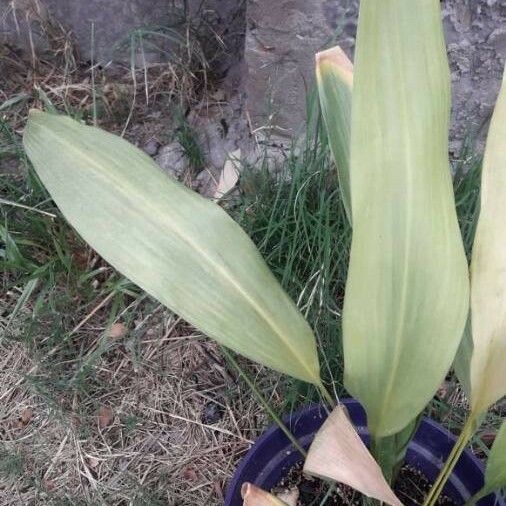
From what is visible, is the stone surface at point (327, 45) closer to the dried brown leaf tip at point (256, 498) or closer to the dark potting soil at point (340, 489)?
the dark potting soil at point (340, 489)

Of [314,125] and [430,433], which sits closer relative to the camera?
[430,433]

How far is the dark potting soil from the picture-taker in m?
0.79

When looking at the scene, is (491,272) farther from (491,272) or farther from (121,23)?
(121,23)

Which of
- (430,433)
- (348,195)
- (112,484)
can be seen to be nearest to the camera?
(348,195)

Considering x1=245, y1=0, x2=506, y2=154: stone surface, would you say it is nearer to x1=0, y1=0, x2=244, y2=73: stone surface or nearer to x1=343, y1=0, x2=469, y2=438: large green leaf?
x1=0, y1=0, x2=244, y2=73: stone surface

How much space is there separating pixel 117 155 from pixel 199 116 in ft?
2.24

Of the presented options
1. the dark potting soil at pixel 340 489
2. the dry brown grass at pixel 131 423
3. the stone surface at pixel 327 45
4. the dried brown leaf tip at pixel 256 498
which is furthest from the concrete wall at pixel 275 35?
the dried brown leaf tip at pixel 256 498

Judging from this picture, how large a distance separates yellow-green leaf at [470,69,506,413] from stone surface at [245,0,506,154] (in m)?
0.47

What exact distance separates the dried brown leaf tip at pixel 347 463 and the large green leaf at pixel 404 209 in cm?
9

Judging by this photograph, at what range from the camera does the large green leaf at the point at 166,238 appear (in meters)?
0.58

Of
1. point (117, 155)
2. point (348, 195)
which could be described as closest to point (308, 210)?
point (348, 195)

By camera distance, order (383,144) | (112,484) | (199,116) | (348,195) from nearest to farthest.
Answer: (383,144), (348,195), (112,484), (199,116)

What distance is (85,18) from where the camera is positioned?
1279 mm

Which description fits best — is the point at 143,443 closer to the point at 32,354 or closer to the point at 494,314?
the point at 32,354
